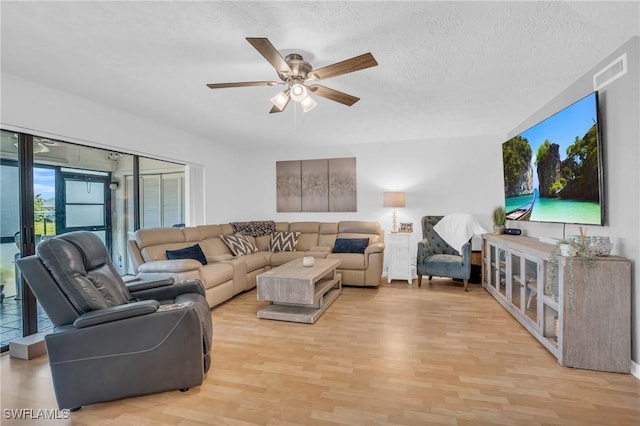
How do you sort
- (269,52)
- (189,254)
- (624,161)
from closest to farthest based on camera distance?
1. (269,52)
2. (624,161)
3. (189,254)

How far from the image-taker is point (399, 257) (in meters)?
4.72

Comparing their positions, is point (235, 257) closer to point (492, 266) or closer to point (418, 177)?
point (418, 177)

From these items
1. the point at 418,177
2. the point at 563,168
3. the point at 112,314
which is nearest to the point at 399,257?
the point at 418,177

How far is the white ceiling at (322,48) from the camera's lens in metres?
1.72

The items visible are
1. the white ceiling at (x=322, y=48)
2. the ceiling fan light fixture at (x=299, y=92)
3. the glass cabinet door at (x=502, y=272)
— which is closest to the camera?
the white ceiling at (x=322, y=48)

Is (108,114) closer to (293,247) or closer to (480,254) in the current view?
(293,247)

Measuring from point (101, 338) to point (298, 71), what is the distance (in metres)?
2.18

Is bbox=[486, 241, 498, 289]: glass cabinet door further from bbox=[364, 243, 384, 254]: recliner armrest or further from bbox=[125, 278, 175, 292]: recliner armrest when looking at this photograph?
bbox=[125, 278, 175, 292]: recliner armrest

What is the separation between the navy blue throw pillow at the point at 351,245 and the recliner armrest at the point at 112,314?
3238mm

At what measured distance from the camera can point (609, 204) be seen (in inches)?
87.7

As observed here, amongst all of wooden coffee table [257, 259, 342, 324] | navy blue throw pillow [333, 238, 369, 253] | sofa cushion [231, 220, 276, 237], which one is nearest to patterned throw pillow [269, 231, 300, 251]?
sofa cushion [231, 220, 276, 237]

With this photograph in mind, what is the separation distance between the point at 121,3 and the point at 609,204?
11.8 ft

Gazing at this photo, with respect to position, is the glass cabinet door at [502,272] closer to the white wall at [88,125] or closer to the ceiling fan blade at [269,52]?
the ceiling fan blade at [269,52]

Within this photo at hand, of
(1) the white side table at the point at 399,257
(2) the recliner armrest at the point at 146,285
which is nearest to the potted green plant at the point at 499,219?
(1) the white side table at the point at 399,257
